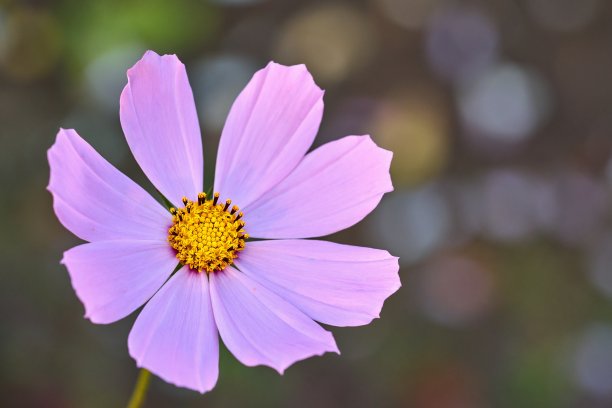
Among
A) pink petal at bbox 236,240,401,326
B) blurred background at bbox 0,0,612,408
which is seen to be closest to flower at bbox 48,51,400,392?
pink petal at bbox 236,240,401,326

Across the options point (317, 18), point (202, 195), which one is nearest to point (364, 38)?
point (317, 18)

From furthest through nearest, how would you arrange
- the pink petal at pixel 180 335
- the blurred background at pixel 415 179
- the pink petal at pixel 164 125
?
the blurred background at pixel 415 179
the pink petal at pixel 164 125
the pink petal at pixel 180 335

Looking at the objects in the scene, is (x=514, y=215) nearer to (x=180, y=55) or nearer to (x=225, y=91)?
(x=225, y=91)

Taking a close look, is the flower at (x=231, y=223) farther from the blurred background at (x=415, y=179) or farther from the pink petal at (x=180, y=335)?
the blurred background at (x=415, y=179)

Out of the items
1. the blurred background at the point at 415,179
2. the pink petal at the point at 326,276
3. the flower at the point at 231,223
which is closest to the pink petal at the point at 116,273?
the flower at the point at 231,223

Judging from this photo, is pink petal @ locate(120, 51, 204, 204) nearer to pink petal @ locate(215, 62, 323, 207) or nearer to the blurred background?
pink petal @ locate(215, 62, 323, 207)

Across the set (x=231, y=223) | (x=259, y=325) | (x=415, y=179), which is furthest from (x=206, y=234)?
(x=415, y=179)

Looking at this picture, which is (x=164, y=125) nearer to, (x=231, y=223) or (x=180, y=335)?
(x=231, y=223)
